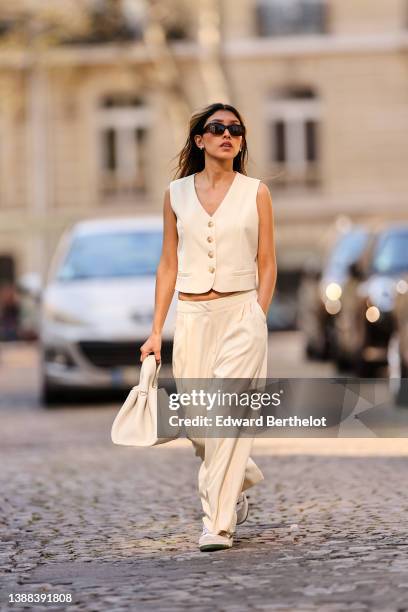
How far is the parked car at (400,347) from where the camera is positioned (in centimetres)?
1473

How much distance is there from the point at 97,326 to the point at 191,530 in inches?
315

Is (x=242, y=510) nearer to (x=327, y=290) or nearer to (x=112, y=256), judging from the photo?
(x=112, y=256)

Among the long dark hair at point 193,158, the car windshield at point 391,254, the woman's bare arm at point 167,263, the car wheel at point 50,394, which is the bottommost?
the car wheel at point 50,394

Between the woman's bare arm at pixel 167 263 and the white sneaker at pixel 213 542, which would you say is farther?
the woman's bare arm at pixel 167 263

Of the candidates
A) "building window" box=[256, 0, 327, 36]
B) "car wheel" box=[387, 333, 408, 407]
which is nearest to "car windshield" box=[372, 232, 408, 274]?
"car wheel" box=[387, 333, 408, 407]

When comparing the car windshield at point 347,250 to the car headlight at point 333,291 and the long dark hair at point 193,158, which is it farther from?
the long dark hair at point 193,158

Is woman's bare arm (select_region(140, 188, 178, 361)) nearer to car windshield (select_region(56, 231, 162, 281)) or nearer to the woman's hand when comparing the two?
the woman's hand

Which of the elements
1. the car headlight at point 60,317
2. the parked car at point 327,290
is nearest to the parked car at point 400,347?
the car headlight at point 60,317

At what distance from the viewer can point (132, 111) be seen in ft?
135

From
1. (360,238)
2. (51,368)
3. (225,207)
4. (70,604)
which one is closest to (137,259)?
(51,368)

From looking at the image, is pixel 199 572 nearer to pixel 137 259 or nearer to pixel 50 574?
pixel 50 574

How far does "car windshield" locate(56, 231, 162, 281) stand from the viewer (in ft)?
54.2

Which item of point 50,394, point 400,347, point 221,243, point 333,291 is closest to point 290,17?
point 333,291

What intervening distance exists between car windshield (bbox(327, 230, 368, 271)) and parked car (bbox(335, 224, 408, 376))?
42.1 inches
